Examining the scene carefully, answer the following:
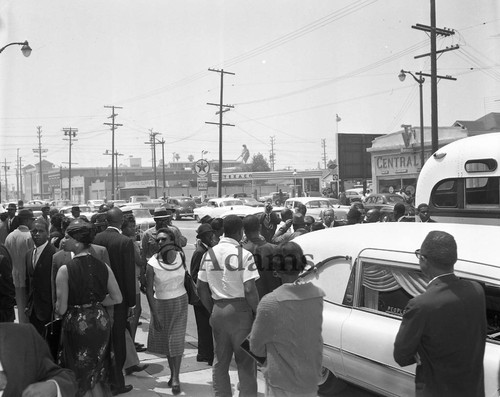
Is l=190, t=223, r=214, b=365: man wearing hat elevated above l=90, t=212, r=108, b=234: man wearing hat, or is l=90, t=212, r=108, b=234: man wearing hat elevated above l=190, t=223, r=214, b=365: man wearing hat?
l=90, t=212, r=108, b=234: man wearing hat

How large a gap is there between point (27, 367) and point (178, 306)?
320 cm

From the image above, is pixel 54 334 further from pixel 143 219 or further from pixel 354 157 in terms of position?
pixel 354 157

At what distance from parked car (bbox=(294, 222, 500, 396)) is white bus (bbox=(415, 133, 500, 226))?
390cm

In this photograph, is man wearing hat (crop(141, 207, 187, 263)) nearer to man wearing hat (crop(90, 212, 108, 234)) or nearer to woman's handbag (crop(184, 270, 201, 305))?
man wearing hat (crop(90, 212, 108, 234))

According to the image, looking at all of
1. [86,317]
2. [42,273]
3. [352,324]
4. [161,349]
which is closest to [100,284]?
[86,317]

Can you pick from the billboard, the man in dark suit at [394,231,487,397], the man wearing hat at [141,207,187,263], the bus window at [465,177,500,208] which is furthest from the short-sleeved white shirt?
the billboard

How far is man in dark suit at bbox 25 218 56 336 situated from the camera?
5.47 metres

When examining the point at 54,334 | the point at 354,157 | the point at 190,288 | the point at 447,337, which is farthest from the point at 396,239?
the point at 354,157

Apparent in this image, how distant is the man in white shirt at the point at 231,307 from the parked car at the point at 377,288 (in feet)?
2.67

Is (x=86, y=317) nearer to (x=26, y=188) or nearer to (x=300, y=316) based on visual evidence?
(x=300, y=316)

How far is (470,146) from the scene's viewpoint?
8234 millimetres

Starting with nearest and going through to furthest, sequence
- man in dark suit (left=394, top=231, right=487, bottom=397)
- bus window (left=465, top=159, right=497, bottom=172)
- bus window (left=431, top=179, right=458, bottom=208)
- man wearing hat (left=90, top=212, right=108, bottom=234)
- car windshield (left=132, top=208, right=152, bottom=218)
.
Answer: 1. man in dark suit (left=394, top=231, right=487, bottom=397)
2. man wearing hat (left=90, top=212, right=108, bottom=234)
3. bus window (left=465, top=159, right=497, bottom=172)
4. bus window (left=431, top=179, right=458, bottom=208)
5. car windshield (left=132, top=208, right=152, bottom=218)

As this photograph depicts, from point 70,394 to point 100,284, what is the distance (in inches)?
79.5

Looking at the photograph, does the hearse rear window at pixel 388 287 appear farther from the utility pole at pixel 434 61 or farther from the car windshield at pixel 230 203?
the car windshield at pixel 230 203
